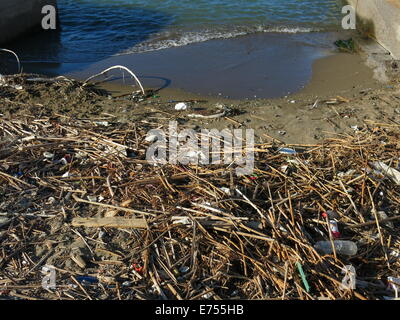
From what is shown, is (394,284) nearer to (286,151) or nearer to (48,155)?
(286,151)

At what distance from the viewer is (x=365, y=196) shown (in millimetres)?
4008

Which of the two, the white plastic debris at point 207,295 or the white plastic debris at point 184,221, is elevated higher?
the white plastic debris at point 184,221

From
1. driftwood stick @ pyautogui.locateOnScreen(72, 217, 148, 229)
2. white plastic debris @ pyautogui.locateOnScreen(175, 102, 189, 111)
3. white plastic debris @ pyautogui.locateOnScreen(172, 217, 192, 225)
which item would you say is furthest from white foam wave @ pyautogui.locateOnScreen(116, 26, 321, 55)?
white plastic debris @ pyautogui.locateOnScreen(172, 217, 192, 225)

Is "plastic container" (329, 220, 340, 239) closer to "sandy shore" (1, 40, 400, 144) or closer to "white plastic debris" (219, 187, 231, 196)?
"white plastic debris" (219, 187, 231, 196)

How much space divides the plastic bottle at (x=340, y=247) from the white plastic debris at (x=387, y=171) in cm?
122

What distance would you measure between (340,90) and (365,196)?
147 inches

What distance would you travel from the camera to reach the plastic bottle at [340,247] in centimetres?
344

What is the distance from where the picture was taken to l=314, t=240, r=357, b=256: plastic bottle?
11.3 feet

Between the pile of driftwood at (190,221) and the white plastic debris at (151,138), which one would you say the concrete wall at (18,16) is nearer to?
the pile of driftwood at (190,221)

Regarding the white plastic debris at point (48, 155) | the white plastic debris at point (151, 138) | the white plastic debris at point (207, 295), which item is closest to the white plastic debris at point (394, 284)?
the white plastic debris at point (207, 295)

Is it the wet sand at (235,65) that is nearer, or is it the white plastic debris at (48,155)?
the white plastic debris at (48,155)

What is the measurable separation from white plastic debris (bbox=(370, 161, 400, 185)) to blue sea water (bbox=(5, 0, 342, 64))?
21.1ft

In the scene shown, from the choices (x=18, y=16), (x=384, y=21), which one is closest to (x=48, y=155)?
(x=18, y=16)
